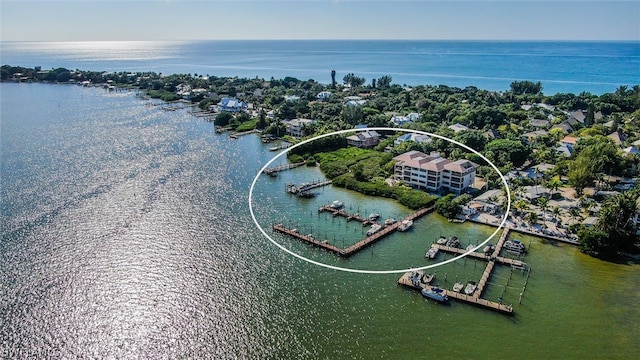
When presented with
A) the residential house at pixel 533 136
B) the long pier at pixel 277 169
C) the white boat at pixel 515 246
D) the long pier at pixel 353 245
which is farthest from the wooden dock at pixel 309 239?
the residential house at pixel 533 136

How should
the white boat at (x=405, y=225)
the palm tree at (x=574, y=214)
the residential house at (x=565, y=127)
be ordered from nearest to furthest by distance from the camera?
the palm tree at (x=574, y=214) → the white boat at (x=405, y=225) → the residential house at (x=565, y=127)

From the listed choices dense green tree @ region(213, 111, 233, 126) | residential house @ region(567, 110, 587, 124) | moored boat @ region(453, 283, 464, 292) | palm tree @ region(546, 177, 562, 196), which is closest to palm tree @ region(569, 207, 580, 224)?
palm tree @ region(546, 177, 562, 196)

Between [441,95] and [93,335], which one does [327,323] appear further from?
[441,95]

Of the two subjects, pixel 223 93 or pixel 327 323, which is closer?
pixel 327 323

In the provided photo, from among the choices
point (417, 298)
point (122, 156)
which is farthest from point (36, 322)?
point (122, 156)

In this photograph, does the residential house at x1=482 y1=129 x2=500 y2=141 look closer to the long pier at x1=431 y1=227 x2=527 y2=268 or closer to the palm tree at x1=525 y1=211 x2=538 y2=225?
the palm tree at x1=525 y1=211 x2=538 y2=225

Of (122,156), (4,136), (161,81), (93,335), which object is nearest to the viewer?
(93,335)

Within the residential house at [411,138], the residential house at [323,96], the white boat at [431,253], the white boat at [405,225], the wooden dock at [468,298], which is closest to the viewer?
the wooden dock at [468,298]

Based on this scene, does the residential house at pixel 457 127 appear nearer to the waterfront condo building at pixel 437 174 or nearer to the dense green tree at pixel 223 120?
Result: the waterfront condo building at pixel 437 174
